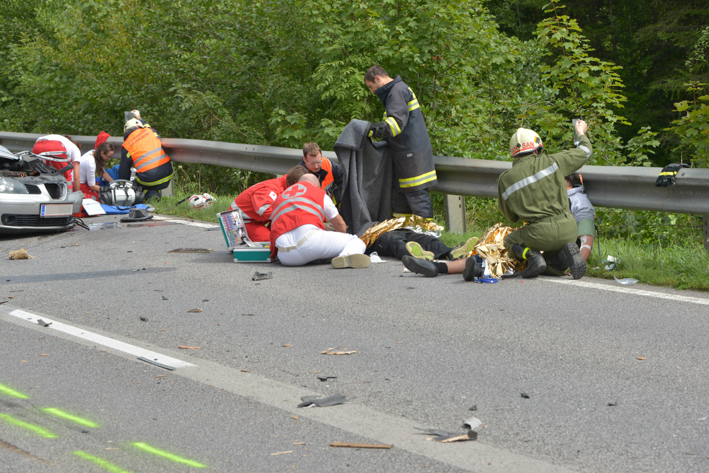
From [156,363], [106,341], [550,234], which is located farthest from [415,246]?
[156,363]

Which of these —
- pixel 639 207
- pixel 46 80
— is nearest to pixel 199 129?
pixel 46 80

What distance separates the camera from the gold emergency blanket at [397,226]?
805cm

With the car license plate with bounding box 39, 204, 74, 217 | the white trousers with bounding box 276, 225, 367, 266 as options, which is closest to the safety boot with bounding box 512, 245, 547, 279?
the white trousers with bounding box 276, 225, 367, 266

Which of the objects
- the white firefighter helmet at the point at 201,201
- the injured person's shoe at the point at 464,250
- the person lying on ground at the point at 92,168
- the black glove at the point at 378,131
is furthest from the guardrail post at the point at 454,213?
the person lying on ground at the point at 92,168

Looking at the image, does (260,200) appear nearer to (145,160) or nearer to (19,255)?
(19,255)

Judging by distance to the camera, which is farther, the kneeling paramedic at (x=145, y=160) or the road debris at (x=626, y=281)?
the kneeling paramedic at (x=145, y=160)

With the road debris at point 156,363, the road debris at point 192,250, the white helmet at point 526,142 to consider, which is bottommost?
the road debris at point 192,250

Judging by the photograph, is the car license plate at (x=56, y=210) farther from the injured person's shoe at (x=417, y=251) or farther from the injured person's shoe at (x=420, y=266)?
the injured person's shoe at (x=420, y=266)

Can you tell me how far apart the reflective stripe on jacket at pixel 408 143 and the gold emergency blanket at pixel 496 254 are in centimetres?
155

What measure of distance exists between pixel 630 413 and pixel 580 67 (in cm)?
740

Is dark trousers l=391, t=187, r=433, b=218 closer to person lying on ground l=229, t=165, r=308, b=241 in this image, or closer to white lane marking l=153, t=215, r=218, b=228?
person lying on ground l=229, t=165, r=308, b=241

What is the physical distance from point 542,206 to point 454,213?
2.34m

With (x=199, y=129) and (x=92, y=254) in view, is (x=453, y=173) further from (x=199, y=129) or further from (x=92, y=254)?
(x=199, y=129)

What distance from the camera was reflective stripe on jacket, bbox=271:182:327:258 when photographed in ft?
24.4
